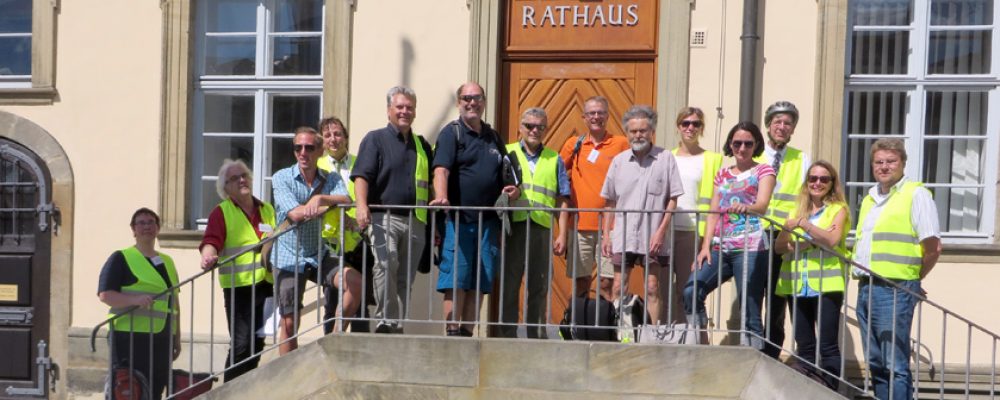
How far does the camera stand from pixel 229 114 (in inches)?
376

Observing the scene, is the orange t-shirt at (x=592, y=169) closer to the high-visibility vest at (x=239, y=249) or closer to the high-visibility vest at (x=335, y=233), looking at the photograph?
the high-visibility vest at (x=335, y=233)

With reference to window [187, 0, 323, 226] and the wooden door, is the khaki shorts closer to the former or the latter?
the wooden door

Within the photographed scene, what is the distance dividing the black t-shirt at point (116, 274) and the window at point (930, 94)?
4.70m

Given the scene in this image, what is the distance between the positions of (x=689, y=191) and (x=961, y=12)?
2659 millimetres

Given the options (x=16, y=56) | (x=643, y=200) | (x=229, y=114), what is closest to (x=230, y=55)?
(x=229, y=114)

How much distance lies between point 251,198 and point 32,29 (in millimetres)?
3206

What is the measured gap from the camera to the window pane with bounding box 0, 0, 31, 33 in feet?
32.1

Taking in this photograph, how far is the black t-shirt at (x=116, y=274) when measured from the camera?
24.5 ft

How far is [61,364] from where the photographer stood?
951 centimetres

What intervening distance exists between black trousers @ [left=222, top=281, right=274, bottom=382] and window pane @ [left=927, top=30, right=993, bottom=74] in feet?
15.3

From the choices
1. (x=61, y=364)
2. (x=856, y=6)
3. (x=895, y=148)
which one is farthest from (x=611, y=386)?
(x=61, y=364)

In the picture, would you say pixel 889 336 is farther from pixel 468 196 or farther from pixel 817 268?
pixel 468 196

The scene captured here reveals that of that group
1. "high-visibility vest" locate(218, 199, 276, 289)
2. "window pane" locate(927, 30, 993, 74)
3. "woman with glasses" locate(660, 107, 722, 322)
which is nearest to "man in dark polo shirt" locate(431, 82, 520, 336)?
"woman with glasses" locate(660, 107, 722, 322)

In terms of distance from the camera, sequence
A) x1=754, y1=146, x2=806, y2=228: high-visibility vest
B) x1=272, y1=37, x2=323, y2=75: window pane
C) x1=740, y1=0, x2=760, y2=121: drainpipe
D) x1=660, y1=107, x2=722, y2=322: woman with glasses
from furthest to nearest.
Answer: x1=272, y1=37, x2=323, y2=75: window pane, x1=740, y1=0, x2=760, y2=121: drainpipe, x1=754, y1=146, x2=806, y2=228: high-visibility vest, x1=660, y1=107, x2=722, y2=322: woman with glasses
